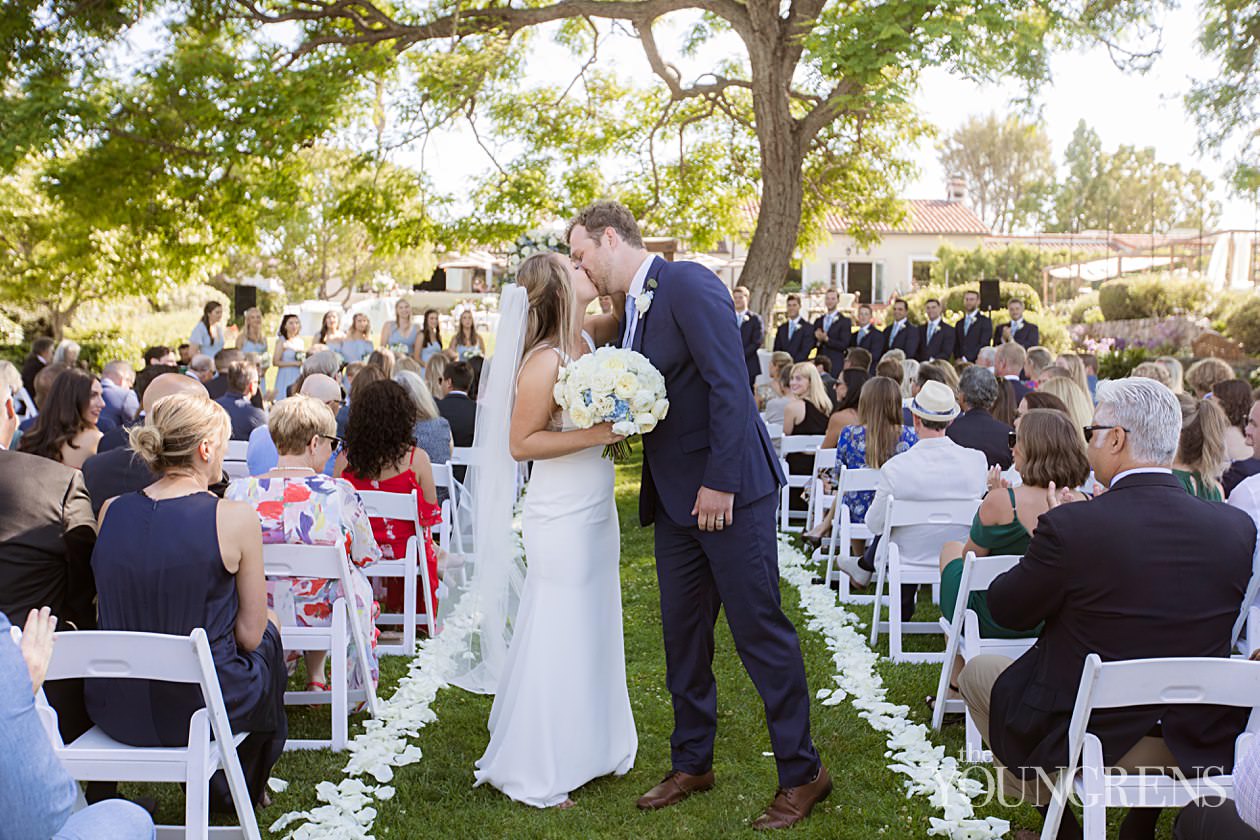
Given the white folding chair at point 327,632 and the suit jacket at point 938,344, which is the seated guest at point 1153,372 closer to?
the white folding chair at point 327,632

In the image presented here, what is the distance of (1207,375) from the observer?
285 inches

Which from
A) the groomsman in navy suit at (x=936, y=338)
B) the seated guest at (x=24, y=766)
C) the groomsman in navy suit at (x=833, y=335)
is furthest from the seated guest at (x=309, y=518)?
the groomsman in navy suit at (x=936, y=338)

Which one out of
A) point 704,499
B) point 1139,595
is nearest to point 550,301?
point 704,499

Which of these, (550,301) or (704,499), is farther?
(550,301)

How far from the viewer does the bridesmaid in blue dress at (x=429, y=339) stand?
13820 mm

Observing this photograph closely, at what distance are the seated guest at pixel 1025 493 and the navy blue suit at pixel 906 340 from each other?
36.9 feet

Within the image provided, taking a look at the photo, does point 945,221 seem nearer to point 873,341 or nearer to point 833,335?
point 873,341

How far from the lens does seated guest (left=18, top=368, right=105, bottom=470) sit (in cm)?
575

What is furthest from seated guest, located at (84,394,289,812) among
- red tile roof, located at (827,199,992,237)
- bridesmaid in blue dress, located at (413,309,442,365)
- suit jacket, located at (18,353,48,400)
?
red tile roof, located at (827,199,992,237)

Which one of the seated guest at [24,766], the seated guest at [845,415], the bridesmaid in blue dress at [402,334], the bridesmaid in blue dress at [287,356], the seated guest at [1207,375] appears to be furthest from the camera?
the bridesmaid in blue dress at [402,334]

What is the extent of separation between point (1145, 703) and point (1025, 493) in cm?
188

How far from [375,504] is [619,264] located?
2.40 m

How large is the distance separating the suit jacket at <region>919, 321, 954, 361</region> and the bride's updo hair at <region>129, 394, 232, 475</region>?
13166 millimetres

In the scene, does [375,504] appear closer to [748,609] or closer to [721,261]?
[748,609]
